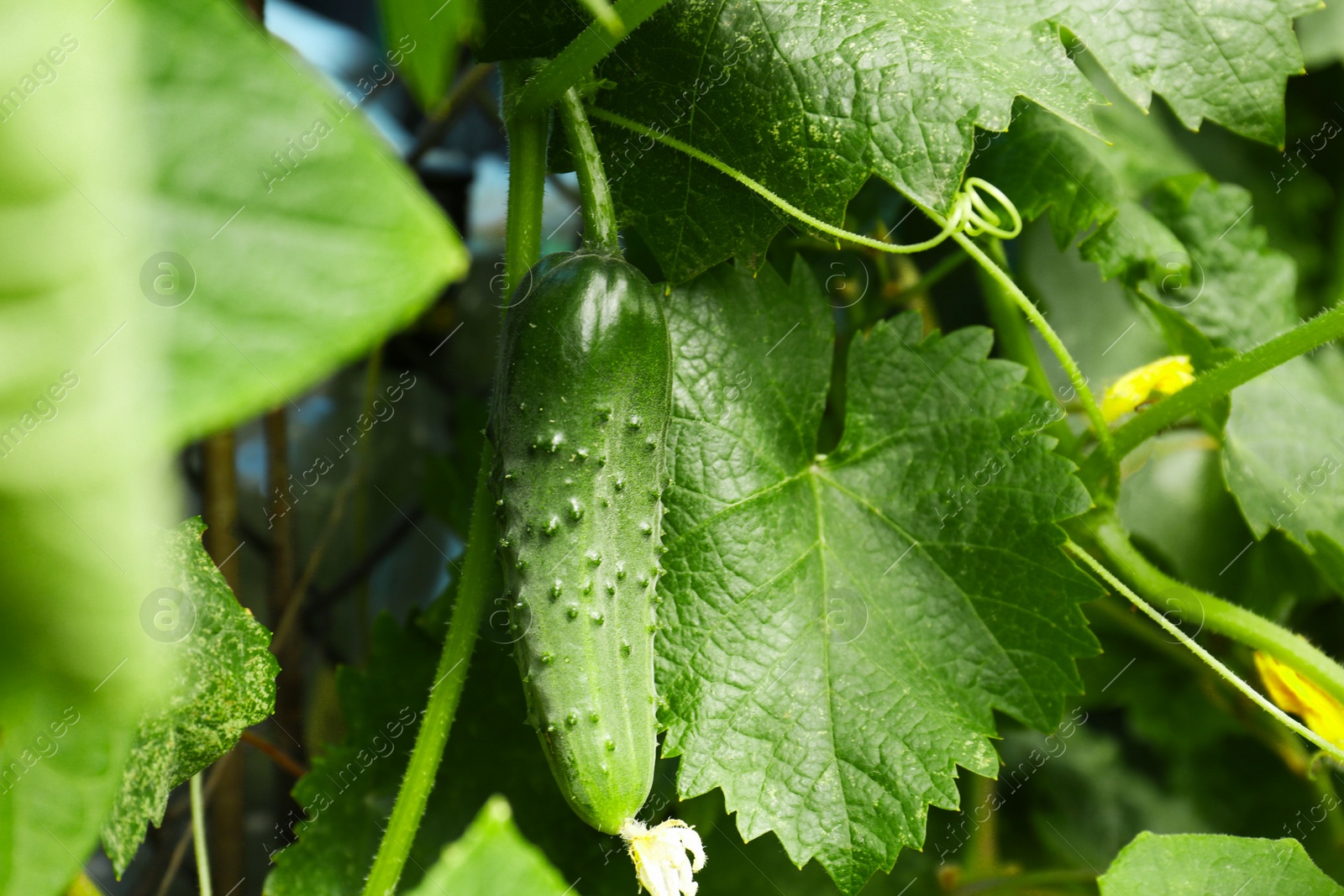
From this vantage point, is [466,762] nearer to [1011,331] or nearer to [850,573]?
[850,573]

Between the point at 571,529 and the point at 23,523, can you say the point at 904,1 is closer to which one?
the point at 571,529

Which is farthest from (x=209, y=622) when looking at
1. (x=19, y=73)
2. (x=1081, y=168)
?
(x=1081, y=168)

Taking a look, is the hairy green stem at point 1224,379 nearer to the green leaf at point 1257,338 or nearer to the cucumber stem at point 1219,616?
the cucumber stem at point 1219,616

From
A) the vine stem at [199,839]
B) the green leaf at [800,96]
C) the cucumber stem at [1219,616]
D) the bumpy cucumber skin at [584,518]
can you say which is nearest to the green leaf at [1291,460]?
the cucumber stem at [1219,616]

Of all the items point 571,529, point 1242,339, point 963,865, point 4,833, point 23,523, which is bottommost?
point 963,865

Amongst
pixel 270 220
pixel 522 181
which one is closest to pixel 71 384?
pixel 270 220

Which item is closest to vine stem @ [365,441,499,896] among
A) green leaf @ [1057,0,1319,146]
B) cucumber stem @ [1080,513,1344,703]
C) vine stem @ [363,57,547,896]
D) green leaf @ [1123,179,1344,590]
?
vine stem @ [363,57,547,896]
